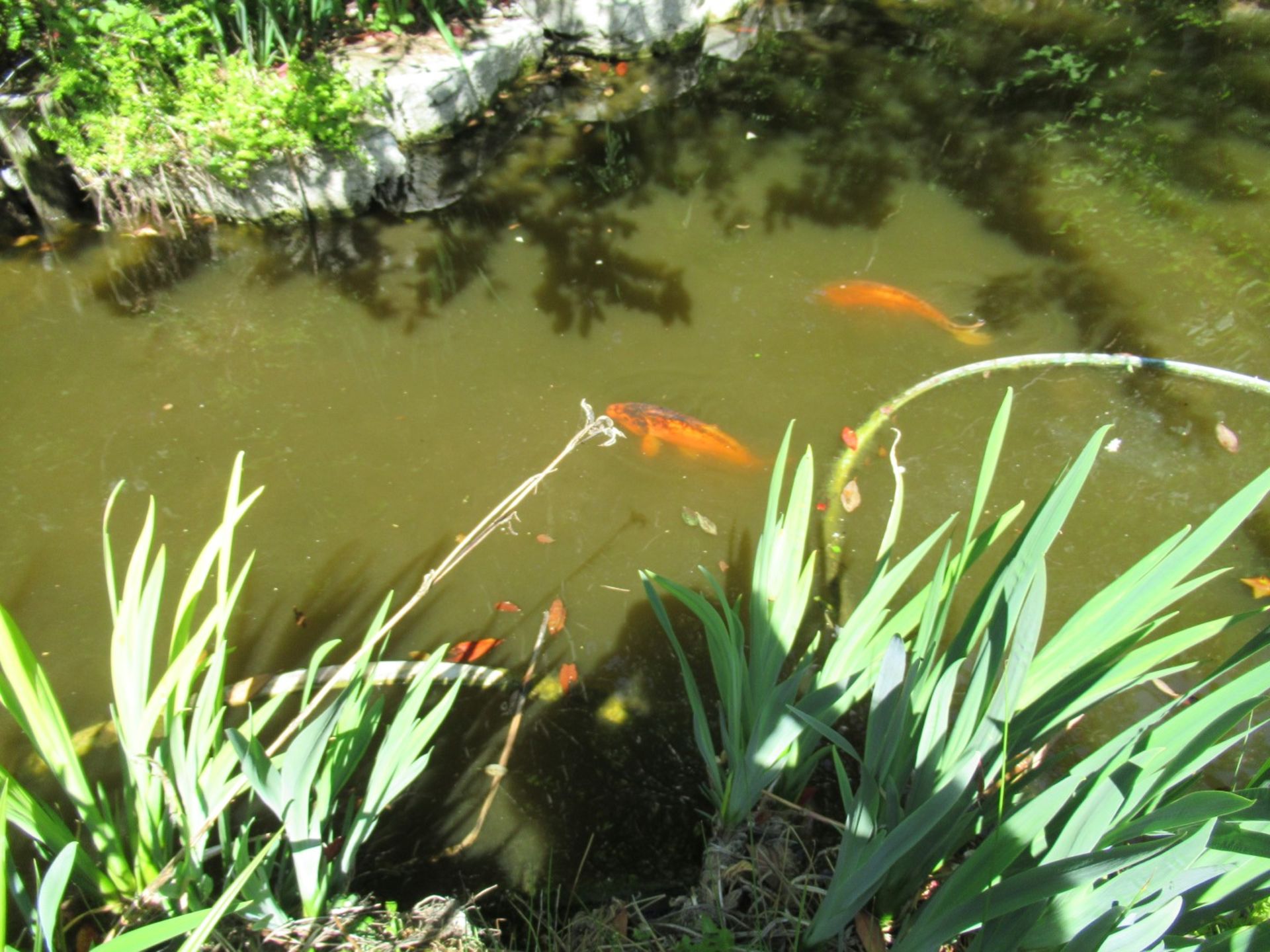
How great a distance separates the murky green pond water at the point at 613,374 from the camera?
2631 millimetres

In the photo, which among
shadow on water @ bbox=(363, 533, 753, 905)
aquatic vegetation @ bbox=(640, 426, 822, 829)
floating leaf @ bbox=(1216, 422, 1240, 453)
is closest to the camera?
aquatic vegetation @ bbox=(640, 426, 822, 829)

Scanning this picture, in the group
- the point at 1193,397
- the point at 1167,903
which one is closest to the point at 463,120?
the point at 1193,397

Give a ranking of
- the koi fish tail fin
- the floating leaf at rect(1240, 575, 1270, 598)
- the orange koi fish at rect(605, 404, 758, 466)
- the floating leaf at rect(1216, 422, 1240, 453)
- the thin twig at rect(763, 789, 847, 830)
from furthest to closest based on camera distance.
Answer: the koi fish tail fin, the floating leaf at rect(1216, 422, 1240, 453), the orange koi fish at rect(605, 404, 758, 466), the floating leaf at rect(1240, 575, 1270, 598), the thin twig at rect(763, 789, 847, 830)

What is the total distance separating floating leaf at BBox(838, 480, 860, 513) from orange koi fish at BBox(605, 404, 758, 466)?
335mm

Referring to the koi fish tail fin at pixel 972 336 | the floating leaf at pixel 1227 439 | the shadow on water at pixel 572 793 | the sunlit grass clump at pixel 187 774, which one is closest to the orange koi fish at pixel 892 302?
the koi fish tail fin at pixel 972 336

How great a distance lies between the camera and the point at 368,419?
10.9 feet

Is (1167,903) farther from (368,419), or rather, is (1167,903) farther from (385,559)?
(368,419)

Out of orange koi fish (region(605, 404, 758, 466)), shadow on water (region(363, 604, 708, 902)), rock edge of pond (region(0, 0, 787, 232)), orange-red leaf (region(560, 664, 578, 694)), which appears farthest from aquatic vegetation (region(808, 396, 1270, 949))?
rock edge of pond (region(0, 0, 787, 232))

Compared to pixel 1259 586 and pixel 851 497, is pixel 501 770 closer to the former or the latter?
pixel 851 497

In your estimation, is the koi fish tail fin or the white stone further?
the white stone

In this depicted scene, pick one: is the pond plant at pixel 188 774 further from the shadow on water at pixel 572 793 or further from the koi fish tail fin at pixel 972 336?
the koi fish tail fin at pixel 972 336

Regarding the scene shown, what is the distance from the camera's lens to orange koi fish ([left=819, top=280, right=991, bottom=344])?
3.77 metres

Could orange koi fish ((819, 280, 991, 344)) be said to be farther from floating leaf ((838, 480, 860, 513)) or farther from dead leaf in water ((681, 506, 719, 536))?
A: dead leaf in water ((681, 506, 719, 536))

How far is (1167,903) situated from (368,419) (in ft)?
9.29
